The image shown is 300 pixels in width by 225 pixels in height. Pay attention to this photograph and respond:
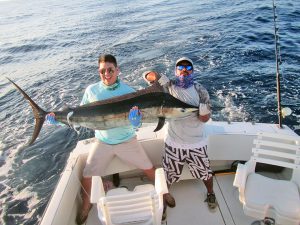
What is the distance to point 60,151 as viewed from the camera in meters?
6.62

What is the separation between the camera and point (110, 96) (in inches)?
127

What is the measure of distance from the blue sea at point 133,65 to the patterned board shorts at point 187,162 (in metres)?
2.76

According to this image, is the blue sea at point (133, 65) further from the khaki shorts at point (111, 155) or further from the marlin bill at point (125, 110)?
the marlin bill at point (125, 110)

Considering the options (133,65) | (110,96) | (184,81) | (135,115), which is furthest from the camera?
(133,65)

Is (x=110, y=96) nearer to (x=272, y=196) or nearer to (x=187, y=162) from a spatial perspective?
(x=187, y=162)

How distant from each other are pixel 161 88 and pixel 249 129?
1.34 metres

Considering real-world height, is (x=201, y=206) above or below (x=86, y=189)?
below

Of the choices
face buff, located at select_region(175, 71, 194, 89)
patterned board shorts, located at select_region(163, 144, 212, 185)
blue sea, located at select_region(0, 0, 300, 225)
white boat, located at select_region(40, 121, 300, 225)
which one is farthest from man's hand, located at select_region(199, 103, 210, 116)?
blue sea, located at select_region(0, 0, 300, 225)

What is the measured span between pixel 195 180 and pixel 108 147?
117 cm

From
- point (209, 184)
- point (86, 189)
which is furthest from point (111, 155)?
point (209, 184)

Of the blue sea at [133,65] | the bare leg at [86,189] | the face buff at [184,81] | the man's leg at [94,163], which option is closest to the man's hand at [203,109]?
the face buff at [184,81]

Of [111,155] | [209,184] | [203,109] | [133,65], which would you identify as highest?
[203,109]

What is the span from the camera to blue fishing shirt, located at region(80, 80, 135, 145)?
10.6 feet

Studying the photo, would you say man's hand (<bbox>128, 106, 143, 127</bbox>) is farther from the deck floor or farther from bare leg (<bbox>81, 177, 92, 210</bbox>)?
the deck floor
